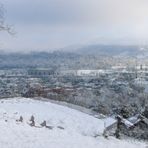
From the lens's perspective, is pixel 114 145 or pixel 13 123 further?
pixel 13 123

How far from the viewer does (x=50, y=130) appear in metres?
19.2

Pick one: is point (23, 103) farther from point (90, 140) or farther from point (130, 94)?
point (130, 94)

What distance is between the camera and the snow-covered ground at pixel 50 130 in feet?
53.0

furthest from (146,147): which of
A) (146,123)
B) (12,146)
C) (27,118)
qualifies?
(146,123)

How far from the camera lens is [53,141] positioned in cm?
1667

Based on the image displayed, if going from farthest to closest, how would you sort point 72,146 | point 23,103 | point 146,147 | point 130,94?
point 130,94 < point 23,103 < point 146,147 < point 72,146

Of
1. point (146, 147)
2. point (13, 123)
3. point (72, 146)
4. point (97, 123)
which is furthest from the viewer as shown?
point (97, 123)

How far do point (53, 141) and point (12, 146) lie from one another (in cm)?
219

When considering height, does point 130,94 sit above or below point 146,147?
below

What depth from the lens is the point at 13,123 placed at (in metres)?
19.5

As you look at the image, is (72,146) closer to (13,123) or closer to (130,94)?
(13,123)

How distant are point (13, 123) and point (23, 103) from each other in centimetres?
846

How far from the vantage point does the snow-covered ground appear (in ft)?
53.0

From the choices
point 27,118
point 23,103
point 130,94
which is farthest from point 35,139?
point 130,94
